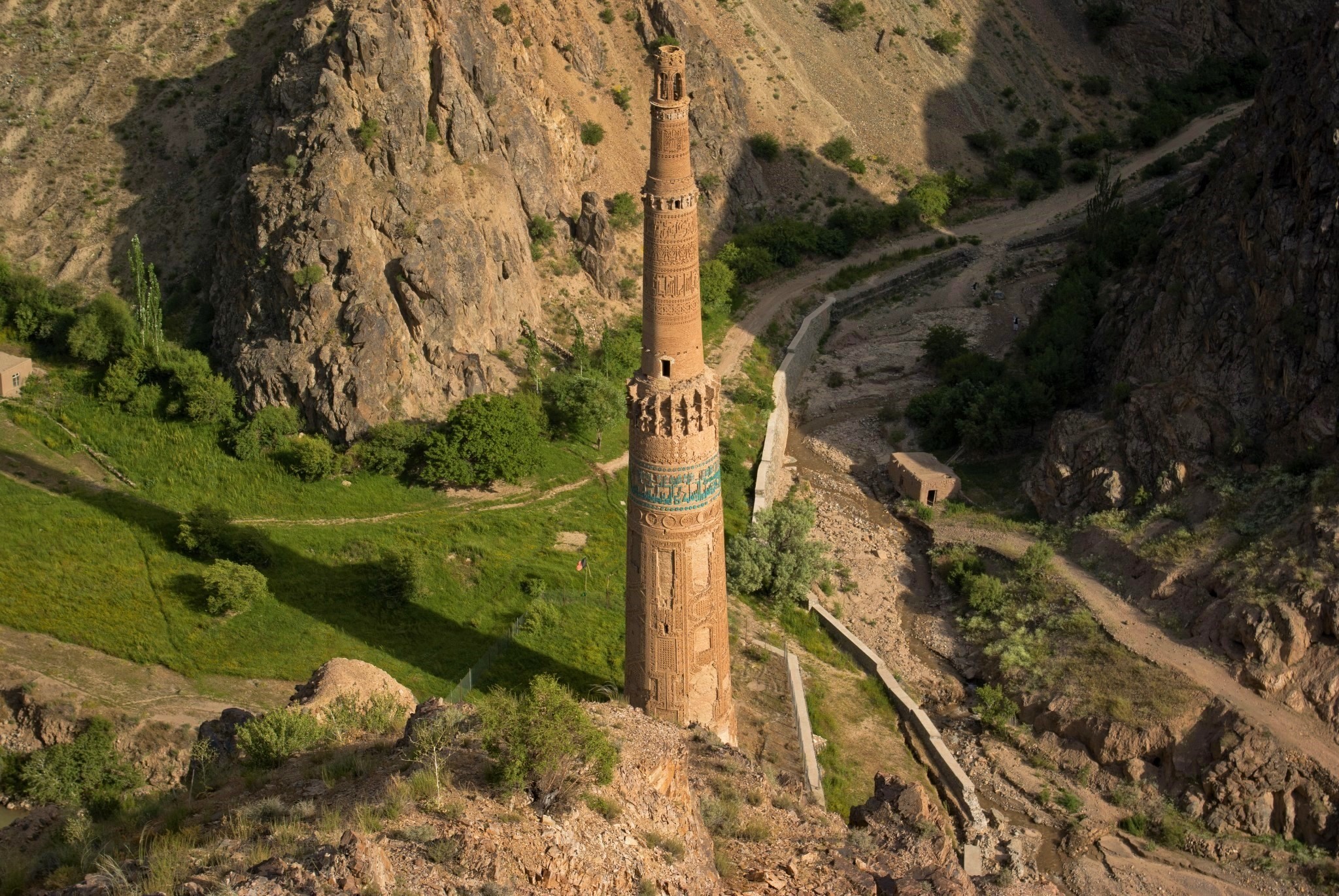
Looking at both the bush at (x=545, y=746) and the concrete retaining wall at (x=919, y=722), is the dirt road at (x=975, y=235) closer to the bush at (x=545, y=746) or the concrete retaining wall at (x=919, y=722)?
the concrete retaining wall at (x=919, y=722)

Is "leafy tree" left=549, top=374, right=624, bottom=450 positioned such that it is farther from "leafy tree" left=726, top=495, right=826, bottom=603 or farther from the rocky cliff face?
the rocky cliff face

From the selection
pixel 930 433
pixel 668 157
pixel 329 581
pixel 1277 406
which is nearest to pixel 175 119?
pixel 329 581

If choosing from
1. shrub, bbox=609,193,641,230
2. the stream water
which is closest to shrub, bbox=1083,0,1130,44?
shrub, bbox=609,193,641,230

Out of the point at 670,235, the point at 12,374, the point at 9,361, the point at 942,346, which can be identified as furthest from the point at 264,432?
the point at 942,346

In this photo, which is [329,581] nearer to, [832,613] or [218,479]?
[218,479]

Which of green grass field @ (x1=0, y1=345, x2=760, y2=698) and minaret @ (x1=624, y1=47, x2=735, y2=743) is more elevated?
minaret @ (x1=624, y1=47, x2=735, y2=743)
